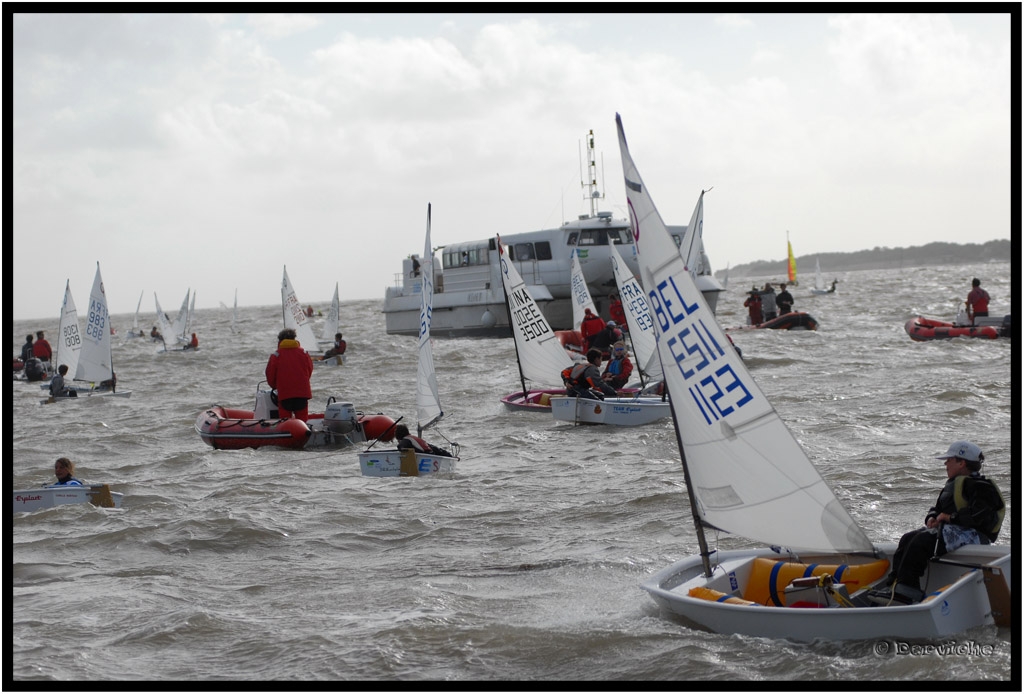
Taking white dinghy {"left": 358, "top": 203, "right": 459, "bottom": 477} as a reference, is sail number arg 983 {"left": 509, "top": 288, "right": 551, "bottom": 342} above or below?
above

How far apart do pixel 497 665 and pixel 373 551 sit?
3155 mm

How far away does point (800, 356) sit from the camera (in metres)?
24.3

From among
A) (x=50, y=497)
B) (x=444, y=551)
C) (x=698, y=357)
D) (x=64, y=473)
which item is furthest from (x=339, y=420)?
(x=698, y=357)

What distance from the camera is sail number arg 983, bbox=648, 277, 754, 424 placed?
6.26m

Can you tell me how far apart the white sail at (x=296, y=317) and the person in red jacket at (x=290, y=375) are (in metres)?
14.8

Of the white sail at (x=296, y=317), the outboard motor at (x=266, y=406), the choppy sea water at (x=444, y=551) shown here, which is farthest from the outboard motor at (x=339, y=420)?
the white sail at (x=296, y=317)

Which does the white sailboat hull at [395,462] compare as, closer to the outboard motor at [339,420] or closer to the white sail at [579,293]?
the outboard motor at [339,420]

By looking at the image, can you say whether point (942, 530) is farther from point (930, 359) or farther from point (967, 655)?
point (930, 359)

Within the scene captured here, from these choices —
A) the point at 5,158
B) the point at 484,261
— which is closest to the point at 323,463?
the point at 5,158

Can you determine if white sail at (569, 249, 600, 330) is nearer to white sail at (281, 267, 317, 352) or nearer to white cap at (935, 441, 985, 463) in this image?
white sail at (281, 267, 317, 352)

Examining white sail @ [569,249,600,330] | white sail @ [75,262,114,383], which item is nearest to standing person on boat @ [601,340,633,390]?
white sail @ [569,249,600,330]

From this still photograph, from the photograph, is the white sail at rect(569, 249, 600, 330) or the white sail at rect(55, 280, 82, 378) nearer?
the white sail at rect(569, 249, 600, 330)

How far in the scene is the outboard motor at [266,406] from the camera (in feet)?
49.6

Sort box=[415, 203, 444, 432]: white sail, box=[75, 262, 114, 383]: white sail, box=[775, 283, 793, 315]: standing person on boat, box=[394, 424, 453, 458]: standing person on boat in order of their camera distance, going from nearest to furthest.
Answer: box=[394, 424, 453, 458]: standing person on boat
box=[415, 203, 444, 432]: white sail
box=[75, 262, 114, 383]: white sail
box=[775, 283, 793, 315]: standing person on boat
